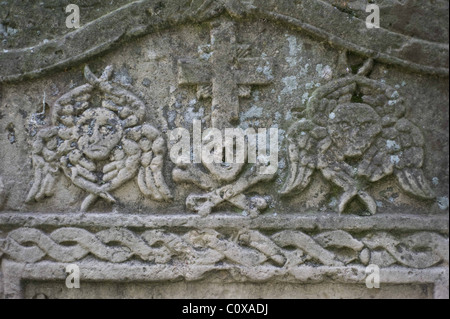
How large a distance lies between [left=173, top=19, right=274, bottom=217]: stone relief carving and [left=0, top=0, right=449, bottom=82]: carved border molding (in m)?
0.16

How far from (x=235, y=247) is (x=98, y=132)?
3.06 feet

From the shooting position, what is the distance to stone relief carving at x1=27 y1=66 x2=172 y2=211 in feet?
7.60

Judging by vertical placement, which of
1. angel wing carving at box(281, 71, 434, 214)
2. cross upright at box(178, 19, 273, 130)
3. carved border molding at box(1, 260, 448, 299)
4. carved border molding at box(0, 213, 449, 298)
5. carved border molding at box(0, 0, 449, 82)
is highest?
carved border molding at box(0, 0, 449, 82)

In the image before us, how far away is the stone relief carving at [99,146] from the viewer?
2.32 m

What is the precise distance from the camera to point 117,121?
235 centimetres

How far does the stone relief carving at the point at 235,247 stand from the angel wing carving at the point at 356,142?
0.66 ft
